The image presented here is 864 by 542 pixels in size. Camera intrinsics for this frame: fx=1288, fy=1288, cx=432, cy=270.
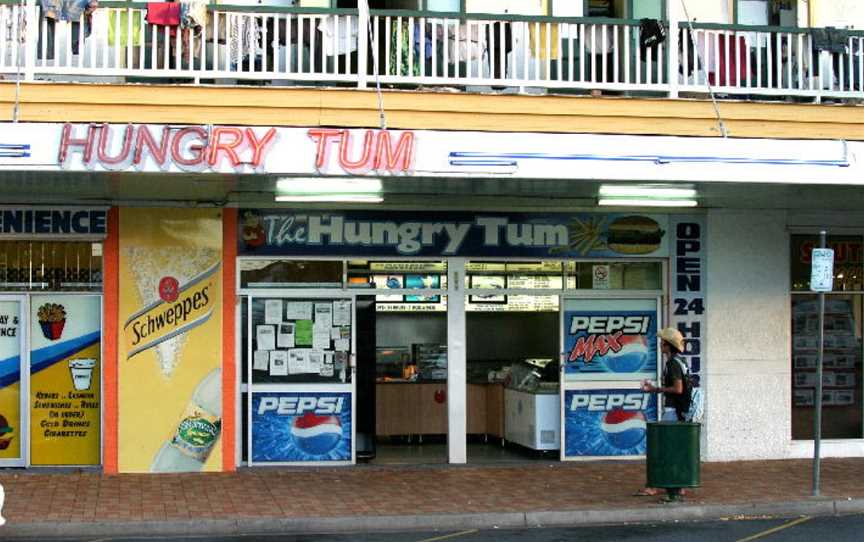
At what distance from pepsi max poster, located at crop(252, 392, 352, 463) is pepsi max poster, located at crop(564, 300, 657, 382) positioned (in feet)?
8.83

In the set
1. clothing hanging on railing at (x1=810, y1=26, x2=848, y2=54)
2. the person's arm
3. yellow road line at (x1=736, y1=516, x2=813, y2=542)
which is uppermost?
clothing hanging on railing at (x1=810, y1=26, x2=848, y2=54)

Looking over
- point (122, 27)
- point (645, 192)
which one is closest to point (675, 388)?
point (645, 192)

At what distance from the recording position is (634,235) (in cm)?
1488

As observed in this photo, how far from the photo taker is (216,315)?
14.0 m

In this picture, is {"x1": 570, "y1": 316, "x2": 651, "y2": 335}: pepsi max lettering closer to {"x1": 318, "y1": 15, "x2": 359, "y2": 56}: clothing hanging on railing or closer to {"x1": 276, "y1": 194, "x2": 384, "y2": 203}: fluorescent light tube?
{"x1": 276, "y1": 194, "x2": 384, "y2": 203}: fluorescent light tube

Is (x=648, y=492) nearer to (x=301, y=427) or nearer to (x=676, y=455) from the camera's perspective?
(x=676, y=455)

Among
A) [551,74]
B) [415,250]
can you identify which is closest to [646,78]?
[551,74]

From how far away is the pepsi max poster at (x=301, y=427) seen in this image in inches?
562

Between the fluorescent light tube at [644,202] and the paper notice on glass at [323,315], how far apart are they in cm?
324

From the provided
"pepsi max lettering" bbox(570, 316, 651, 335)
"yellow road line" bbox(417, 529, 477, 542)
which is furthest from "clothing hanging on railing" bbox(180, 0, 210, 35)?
"yellow road line" bbox(417, 529, 477, 542)

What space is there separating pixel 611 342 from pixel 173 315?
5.03 meters

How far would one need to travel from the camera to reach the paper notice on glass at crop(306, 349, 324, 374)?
14430mm

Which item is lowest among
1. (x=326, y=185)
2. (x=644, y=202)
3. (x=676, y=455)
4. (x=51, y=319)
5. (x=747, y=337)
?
(x=676, y=455)

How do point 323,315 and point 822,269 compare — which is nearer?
point 822,269
